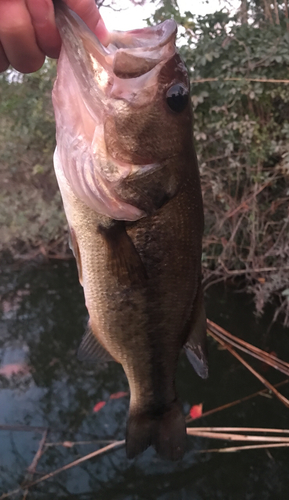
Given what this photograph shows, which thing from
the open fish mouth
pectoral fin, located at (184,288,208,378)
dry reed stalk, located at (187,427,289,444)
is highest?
the open fish mouth

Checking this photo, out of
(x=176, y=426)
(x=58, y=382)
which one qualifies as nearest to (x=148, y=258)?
(x=176, y=426)

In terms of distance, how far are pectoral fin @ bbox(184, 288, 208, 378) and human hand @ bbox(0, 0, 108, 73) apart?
0.87 meters

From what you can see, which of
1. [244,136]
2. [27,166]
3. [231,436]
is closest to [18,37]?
[231,436]

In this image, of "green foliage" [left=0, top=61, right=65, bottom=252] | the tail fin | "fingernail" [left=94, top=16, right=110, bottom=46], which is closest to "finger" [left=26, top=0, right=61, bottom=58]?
"fingernail" [left=94, top=16, right=110, bottom=46]

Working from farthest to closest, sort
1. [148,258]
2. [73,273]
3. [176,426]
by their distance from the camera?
[73,273]
[176,426]
[148,258]

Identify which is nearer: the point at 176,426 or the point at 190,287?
the point at 190,287

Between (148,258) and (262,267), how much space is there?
3.03 m

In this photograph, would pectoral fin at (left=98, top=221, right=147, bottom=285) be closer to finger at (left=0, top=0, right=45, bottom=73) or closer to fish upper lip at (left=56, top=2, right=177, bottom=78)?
fish upper lip at (left=56, top=2, right=177, bottom=78)

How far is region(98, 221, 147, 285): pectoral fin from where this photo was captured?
1.00 m

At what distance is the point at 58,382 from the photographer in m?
3.23

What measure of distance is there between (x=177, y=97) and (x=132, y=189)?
10.6 inches

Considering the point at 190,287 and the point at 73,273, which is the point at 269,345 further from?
the point at 73,273

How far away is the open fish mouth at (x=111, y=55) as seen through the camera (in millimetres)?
818

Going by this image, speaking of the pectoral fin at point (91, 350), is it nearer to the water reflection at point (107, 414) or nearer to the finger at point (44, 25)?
the finger at point (44, 25)
